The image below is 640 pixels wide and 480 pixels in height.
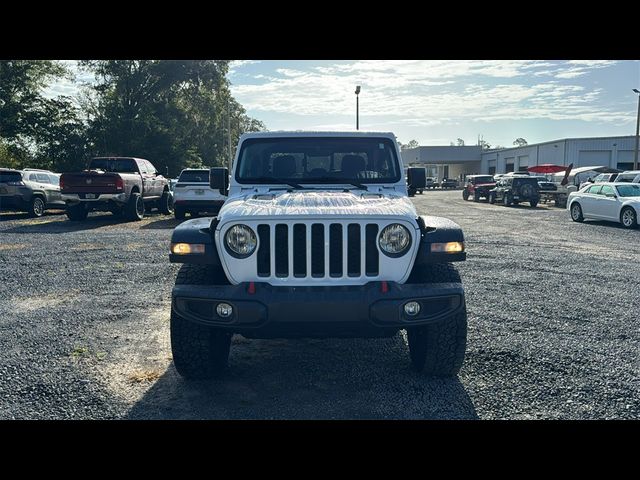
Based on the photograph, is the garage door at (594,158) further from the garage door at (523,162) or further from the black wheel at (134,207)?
the black wheel at (134,207)

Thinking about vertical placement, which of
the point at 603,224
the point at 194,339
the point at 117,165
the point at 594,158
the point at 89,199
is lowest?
the point at 603,224

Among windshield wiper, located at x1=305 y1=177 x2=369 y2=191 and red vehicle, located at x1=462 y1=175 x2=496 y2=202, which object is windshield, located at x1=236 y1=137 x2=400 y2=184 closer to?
windshield wiper, located at x1=305 y1=177 x2=369 y2=191

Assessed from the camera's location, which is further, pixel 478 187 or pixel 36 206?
pixel 478 187

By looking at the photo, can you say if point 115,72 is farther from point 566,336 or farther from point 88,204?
point 566,336

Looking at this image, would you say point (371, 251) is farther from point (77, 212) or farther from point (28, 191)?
point (28, 191)

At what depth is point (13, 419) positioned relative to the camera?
337cm

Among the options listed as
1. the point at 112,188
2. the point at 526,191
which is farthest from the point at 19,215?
the point at 526,191

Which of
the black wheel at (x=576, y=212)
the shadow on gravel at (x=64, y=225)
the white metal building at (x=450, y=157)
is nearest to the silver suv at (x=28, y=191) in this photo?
the shadow on gravel at (x=64, y=225)

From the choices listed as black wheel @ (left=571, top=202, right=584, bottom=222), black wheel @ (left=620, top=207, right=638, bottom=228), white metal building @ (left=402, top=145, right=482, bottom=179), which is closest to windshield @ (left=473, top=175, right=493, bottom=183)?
black wheel @ (left=571, top=202, right=584, bottom=222)

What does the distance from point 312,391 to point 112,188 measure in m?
13.3

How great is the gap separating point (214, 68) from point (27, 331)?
40839 millimetres

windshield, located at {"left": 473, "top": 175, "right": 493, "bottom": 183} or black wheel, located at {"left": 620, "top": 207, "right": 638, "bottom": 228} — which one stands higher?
windshield, located at {"left": 473, "top": 175, "right": 493, "bottom": 183}

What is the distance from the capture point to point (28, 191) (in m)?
16.9

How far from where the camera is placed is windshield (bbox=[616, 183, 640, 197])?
1594 cm
